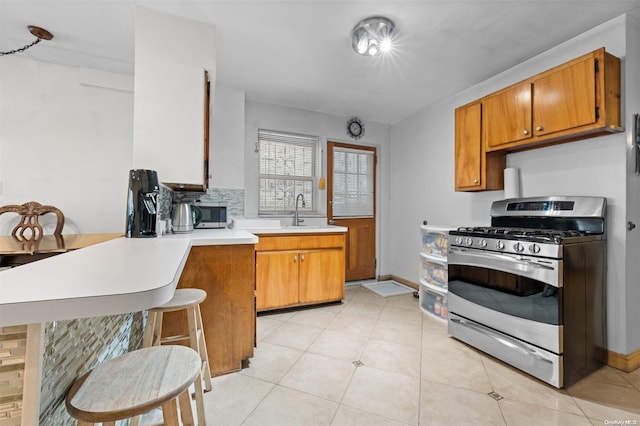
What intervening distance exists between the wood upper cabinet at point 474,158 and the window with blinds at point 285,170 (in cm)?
180

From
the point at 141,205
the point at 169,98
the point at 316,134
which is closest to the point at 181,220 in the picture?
the point at 141,205

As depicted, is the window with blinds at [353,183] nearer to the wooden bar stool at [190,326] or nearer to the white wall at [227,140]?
the white wall at [227,140]

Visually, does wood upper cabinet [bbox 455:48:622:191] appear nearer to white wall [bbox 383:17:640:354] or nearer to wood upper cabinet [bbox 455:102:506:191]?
wood upper cabinet [bbox 455:102:506:191]

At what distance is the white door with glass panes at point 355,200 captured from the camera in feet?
13.1

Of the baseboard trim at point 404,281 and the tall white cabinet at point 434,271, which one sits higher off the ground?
the tall white cabinet at point 434,271

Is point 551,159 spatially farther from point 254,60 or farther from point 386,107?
point 254,60

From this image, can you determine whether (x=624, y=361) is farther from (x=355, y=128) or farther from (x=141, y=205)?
(x=355, y=128)

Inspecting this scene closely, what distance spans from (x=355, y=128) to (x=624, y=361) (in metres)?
3.46

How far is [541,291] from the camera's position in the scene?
5.71 feet

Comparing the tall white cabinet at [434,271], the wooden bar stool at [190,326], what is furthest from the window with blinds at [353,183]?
the wooden bar stool at [190,326]

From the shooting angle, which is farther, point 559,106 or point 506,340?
point 559,106

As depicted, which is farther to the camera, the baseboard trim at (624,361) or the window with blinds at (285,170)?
the window with blinds at (285,170)

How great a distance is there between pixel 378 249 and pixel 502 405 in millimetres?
2760

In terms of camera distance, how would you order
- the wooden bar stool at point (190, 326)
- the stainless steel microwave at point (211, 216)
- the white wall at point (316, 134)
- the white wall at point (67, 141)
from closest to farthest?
the wooden bar stool at point (190, 326) < the white wall at point (67, 141) < the stainless steel microwave at point (211, 216) < the white wall at point (316, 134)
